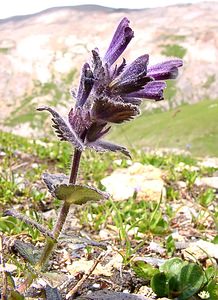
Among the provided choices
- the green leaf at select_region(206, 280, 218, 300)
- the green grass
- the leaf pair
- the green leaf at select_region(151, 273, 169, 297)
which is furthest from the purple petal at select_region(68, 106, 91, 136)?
the green grass

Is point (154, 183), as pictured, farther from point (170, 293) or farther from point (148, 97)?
point (148, 97)

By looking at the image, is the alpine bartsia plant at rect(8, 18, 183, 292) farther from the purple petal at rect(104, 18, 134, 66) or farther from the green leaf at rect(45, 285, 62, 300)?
the green leaf at rect(45, 285, 62, 300)

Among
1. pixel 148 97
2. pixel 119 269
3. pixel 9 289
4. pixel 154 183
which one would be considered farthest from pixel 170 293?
pixel 154 183

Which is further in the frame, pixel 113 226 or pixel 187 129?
pixel 187 129

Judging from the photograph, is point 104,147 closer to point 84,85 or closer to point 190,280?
point 84,85

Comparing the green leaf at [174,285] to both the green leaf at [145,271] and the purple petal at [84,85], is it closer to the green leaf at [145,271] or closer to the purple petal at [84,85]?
the green leaf at [145,271]

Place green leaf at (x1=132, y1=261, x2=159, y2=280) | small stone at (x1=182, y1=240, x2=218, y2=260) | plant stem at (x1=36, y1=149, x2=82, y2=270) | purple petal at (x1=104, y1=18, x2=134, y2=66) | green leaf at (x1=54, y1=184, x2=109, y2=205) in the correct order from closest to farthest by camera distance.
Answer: purple petal at (x1=104, y1=18, x2=134, y2=66) → green leaf at (x1=54, y1=184, x2=109, y2=205) → plant stem at (x1=36, y1=149, x2=82, y2=270) → green leaf at (x1=132, y1=261, x2=159, y2=280) → small stone at (x1=182, y1=240, x2=218, y2=260)

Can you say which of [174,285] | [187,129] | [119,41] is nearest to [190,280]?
[174,285]
